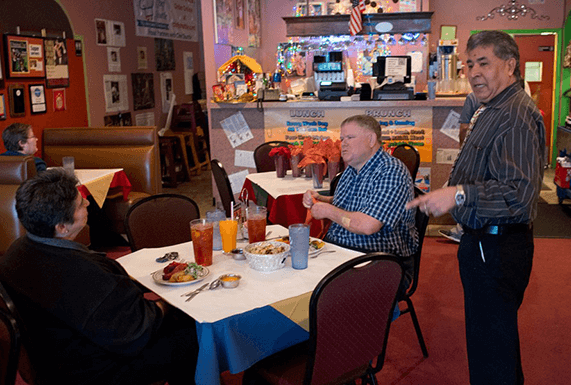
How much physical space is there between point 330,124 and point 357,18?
8.13 feet

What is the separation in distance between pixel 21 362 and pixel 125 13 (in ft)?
23.5

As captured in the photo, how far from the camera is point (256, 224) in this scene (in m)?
2.74

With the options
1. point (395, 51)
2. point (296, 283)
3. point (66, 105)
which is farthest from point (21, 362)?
point (395, 51)

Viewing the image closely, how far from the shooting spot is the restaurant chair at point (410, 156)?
4.91m

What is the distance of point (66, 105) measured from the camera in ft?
23.6

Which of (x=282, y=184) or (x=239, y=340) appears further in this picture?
(x=282, y=184)

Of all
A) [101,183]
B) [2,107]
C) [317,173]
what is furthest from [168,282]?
[2,107]

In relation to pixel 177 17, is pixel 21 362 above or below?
below

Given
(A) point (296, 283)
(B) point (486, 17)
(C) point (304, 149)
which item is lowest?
(A) point (296, 283)

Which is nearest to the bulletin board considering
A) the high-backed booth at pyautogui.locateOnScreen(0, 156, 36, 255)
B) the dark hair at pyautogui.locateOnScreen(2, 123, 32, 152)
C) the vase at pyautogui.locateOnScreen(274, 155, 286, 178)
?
the dark hair at pyautogui.locateOnScreen(2, 123, 32, 152)

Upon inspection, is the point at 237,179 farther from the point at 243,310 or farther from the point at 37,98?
the point at 243,310

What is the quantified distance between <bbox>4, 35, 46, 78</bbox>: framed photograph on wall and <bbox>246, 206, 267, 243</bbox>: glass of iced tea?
14.8 ft

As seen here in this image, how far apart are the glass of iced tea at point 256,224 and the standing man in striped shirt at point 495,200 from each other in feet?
2.52

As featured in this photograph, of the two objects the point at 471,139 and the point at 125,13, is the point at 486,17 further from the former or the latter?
the point at 471,139
